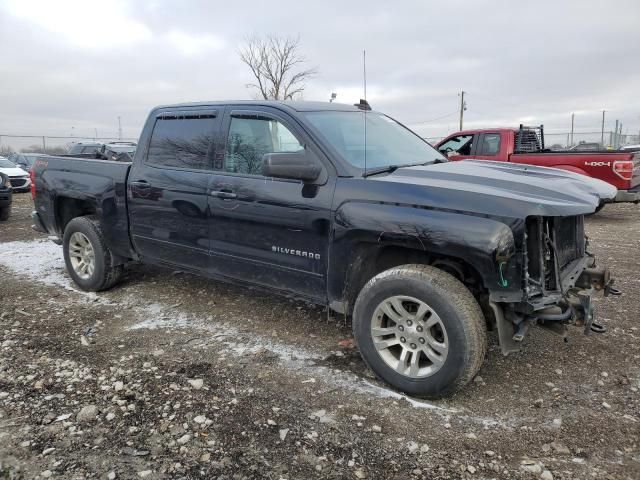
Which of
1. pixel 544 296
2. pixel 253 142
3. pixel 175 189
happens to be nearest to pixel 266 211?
pixel 253 142

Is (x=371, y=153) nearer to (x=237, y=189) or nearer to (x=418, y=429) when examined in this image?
(x=237, y=189)

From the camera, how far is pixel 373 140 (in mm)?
3926

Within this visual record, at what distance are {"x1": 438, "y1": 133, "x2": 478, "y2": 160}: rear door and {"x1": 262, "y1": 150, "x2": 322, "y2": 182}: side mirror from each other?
7216 mm

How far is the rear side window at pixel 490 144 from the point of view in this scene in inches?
381

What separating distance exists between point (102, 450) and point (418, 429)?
67.2 inches

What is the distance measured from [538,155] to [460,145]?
156 cm

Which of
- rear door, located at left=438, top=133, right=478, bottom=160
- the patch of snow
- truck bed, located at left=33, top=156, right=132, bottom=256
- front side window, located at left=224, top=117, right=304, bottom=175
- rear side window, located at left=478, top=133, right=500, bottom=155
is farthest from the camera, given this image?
rear door, located at left=438, top=133, right=478, bottom=160

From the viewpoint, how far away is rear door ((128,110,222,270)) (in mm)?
4090

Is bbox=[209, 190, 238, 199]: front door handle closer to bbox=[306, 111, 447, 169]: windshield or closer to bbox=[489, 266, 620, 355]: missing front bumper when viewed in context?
bbox=[306, 111, 447, 169]: windshield

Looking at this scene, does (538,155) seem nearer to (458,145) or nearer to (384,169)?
(458,145)

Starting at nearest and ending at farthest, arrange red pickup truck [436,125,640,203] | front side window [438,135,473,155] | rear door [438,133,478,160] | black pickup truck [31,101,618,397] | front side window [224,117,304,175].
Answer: black pickup truck [31,101,618,397], front side window [224,117,304,175], red pickup truck [436,125,640,203], rear door [438,133,478,160], front side window [438,135,473,155]

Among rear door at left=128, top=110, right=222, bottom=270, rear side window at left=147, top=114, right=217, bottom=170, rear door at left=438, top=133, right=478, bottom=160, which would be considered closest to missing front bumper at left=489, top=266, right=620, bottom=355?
rear door at left=128, top=110, right=222, bottom=270

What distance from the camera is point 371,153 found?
370 centimetres

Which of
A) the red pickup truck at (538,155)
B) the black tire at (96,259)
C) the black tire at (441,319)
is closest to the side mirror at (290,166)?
the black tire at (441,319)
